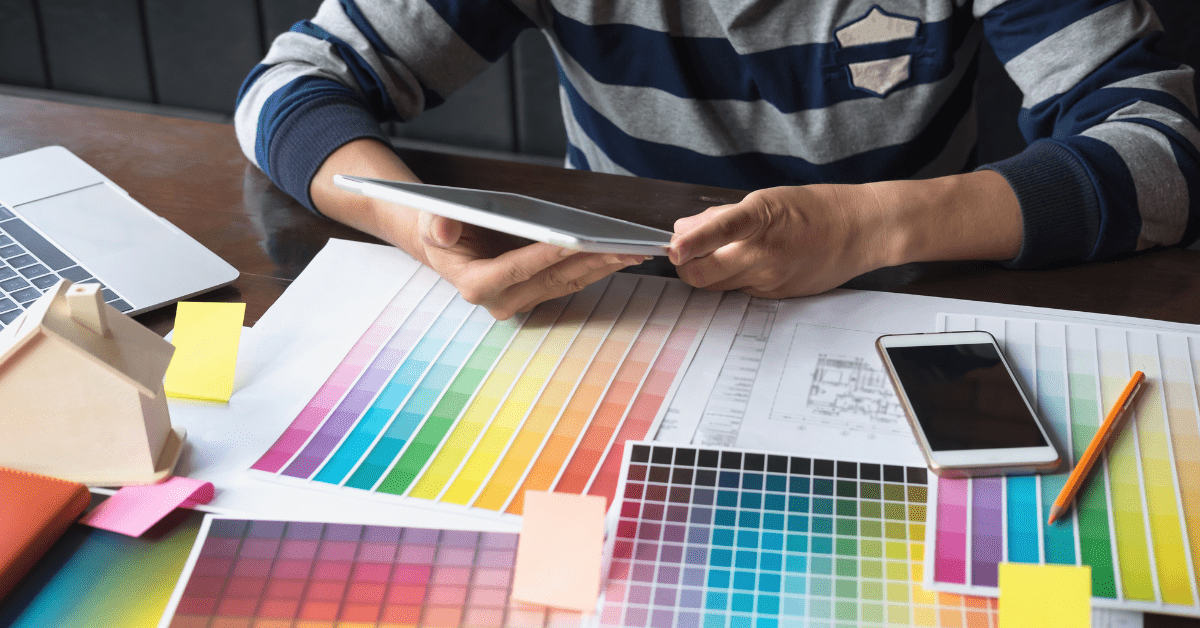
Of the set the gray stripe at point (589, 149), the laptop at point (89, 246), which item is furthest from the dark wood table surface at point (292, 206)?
the gray stripe at point (589, 149)

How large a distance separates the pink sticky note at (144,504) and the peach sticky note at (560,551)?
0.18 meters

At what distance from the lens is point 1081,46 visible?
774mm

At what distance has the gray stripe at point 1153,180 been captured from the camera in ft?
2.28

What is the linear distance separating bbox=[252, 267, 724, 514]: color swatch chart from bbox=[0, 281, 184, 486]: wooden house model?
7cm

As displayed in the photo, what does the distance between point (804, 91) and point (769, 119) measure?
0.05 metres

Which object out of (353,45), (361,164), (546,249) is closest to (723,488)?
(546,249)

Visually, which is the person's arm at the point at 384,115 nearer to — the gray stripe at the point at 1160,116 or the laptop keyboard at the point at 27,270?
the laptop keyboard at the point at 27,270

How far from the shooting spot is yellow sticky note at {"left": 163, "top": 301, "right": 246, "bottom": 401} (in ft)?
1.76

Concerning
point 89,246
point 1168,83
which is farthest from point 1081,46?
point 89,246

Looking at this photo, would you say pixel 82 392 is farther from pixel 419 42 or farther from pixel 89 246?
pixel 419 42

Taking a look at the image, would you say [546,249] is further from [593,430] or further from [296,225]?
[296,225]

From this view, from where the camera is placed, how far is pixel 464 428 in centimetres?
52

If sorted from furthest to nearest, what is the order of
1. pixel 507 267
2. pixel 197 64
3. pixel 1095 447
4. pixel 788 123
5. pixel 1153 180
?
pixel 197 64
pixel 788 123
pixel 1153 180
pixel 507 267
pixel 1095 447

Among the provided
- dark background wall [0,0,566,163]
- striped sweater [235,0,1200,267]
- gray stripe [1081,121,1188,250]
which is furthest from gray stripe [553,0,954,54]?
dark background wall [0,0,566,163]
